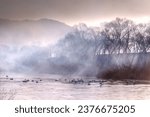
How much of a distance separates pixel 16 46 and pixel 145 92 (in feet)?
3.45

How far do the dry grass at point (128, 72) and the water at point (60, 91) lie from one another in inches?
2.5

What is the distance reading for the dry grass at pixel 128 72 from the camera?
2.83 meters

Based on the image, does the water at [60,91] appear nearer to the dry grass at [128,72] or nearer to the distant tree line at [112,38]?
the dry grass at [128,72]

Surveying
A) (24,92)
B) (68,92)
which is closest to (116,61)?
(68,92)

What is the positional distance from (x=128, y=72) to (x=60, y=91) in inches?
21.5

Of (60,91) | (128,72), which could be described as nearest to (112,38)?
(128,72)

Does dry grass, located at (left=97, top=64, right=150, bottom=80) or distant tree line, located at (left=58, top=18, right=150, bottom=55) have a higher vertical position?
distant tree line, located at (left=58, top=18, right=150, bottom=55)

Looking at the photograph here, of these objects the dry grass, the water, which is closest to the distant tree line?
the dry grass

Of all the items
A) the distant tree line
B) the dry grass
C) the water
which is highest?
the distant tree line

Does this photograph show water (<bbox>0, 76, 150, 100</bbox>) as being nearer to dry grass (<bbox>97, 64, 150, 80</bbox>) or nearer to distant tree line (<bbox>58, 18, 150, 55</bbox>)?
dry grass (<bbox>97, 64, 150, 80</bbox>)

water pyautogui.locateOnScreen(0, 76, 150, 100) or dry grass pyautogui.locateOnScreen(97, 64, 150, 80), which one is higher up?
dry grass pyautogui.locateOnScreen(97, 64, 150, 80)

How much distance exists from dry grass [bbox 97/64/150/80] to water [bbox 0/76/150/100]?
6cm

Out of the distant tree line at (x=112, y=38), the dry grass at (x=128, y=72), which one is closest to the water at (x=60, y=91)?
the dry grass at (x=128, y=72)

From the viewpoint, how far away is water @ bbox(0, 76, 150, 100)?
111 inches
